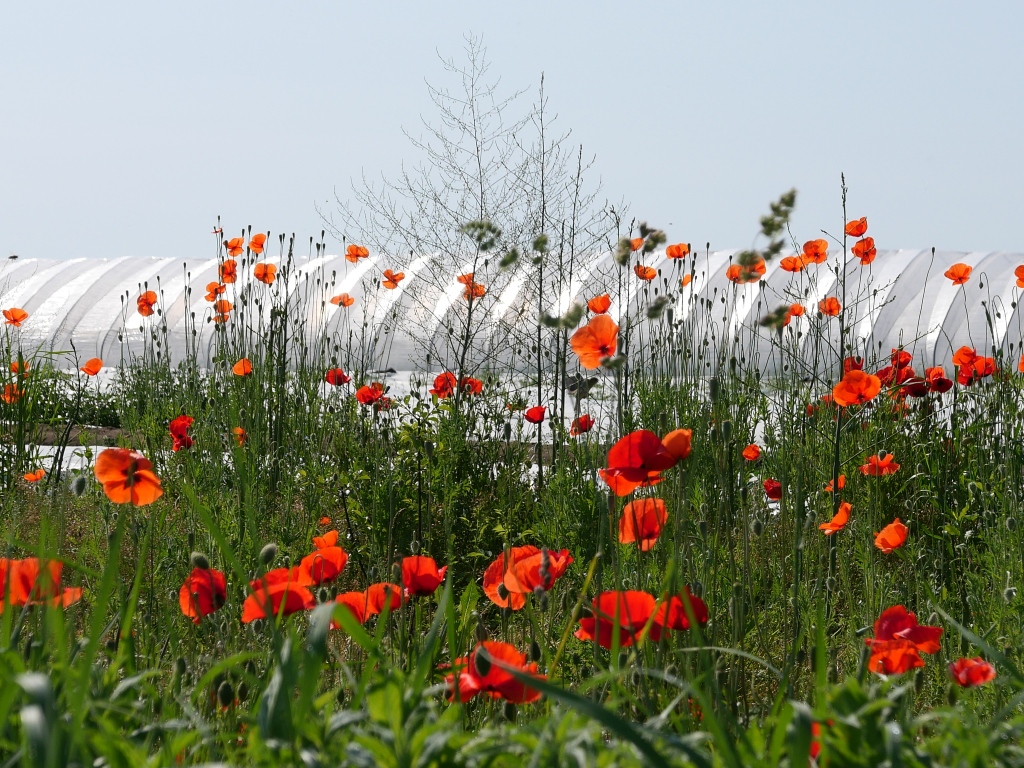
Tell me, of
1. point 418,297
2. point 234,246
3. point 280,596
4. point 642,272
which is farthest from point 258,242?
point 418,297

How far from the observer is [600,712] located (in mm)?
791

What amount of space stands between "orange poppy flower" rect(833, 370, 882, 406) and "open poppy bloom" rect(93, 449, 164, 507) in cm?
147

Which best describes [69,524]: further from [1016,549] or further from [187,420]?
[1016,549]

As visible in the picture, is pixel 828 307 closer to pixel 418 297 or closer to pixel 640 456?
pixel 640 456

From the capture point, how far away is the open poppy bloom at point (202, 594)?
1388 millimetres

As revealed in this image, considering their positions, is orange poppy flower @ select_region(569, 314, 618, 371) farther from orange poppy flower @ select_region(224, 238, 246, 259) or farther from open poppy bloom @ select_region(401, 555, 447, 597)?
orange poppy flower @ select_region(224, 238, 246, 259)

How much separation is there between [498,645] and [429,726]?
31 cm

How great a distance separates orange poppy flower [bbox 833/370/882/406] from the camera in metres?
2.25

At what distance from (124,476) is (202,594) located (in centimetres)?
20

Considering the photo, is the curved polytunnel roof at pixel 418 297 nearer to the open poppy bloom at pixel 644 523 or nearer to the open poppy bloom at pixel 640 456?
the open poppy bloom at pixel 644 523

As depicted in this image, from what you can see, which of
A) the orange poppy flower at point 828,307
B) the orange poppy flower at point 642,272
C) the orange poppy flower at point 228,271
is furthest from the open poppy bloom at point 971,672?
the orange poppy flower at point 228,271

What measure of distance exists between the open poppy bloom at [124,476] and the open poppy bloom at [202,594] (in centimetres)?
13

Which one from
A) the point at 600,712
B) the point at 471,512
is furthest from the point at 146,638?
the point at 471,512

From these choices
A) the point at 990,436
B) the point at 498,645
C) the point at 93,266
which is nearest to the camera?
the point at 498,645
